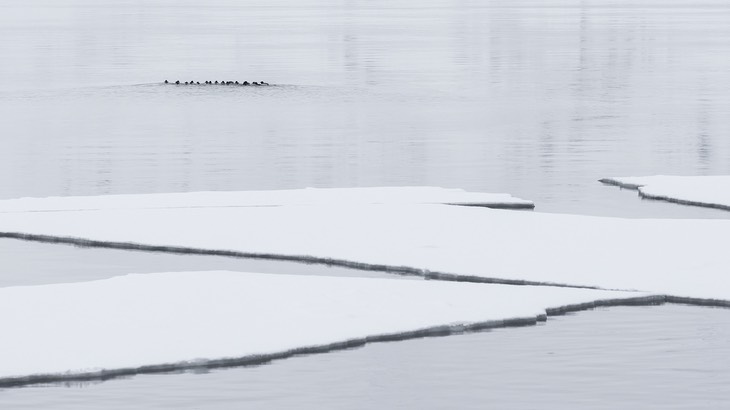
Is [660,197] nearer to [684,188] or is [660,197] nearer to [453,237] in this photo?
[684,188]

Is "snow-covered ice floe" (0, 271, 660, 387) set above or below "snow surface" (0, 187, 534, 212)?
below

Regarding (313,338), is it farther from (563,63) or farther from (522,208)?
(563,63)

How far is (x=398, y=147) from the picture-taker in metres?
40.2

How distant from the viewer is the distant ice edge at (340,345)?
50.2ft

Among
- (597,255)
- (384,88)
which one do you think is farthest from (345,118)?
(597,255)

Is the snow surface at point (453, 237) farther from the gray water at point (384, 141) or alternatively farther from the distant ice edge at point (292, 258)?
the gray water at point (384, 141)

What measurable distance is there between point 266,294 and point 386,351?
257cm

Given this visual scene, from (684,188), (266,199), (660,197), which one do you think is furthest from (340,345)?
(684,188)

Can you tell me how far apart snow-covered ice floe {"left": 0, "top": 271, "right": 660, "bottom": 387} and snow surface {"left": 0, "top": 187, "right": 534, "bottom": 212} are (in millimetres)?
7228

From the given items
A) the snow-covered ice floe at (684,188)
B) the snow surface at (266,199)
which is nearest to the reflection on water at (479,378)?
the snow surface at (266,199)

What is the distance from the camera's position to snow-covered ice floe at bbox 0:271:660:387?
1585cm

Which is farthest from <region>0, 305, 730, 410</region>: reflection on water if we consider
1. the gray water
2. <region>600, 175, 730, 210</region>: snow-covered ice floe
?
<region>600, 175, 730, 210</region>: snow-covered ice floe

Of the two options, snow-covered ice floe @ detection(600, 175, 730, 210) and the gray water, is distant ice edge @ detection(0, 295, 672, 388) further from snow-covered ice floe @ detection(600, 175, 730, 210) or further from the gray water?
snow-covered ice floe @ detection(600, 175, 730, 210)

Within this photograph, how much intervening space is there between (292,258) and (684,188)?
9278mm
